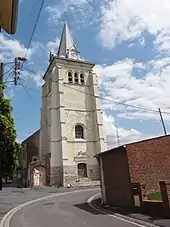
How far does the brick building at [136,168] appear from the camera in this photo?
16438 millimetres

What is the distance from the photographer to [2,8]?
14.7 ft

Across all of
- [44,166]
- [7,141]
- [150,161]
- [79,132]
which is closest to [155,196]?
[150,161]

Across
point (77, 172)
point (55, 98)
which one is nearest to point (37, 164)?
point (77, 172)

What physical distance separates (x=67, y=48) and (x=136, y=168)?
4184 centimetres

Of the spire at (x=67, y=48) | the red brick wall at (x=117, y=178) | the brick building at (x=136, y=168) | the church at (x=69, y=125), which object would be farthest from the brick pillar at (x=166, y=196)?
the spire at (x=67, y=48)

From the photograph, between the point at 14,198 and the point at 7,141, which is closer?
the point at 7,141

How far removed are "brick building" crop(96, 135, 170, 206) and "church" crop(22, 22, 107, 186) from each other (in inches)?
899

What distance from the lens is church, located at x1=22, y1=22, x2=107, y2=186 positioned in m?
41.8

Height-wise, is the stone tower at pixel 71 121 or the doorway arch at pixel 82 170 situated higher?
the stone tower at pixel 71 121

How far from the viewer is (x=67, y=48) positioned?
5384 cm

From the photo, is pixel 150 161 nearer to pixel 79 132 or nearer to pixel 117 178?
pixel 117 178

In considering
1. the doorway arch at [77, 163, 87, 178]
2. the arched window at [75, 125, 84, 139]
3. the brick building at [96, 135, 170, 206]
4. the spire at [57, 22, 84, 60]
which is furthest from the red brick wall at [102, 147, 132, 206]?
the spire at [57, 22, 84, 60]

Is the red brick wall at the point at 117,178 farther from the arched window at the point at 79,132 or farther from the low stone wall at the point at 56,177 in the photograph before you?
the arched window at the point at 79,132

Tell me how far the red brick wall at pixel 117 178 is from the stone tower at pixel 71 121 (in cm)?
2182
